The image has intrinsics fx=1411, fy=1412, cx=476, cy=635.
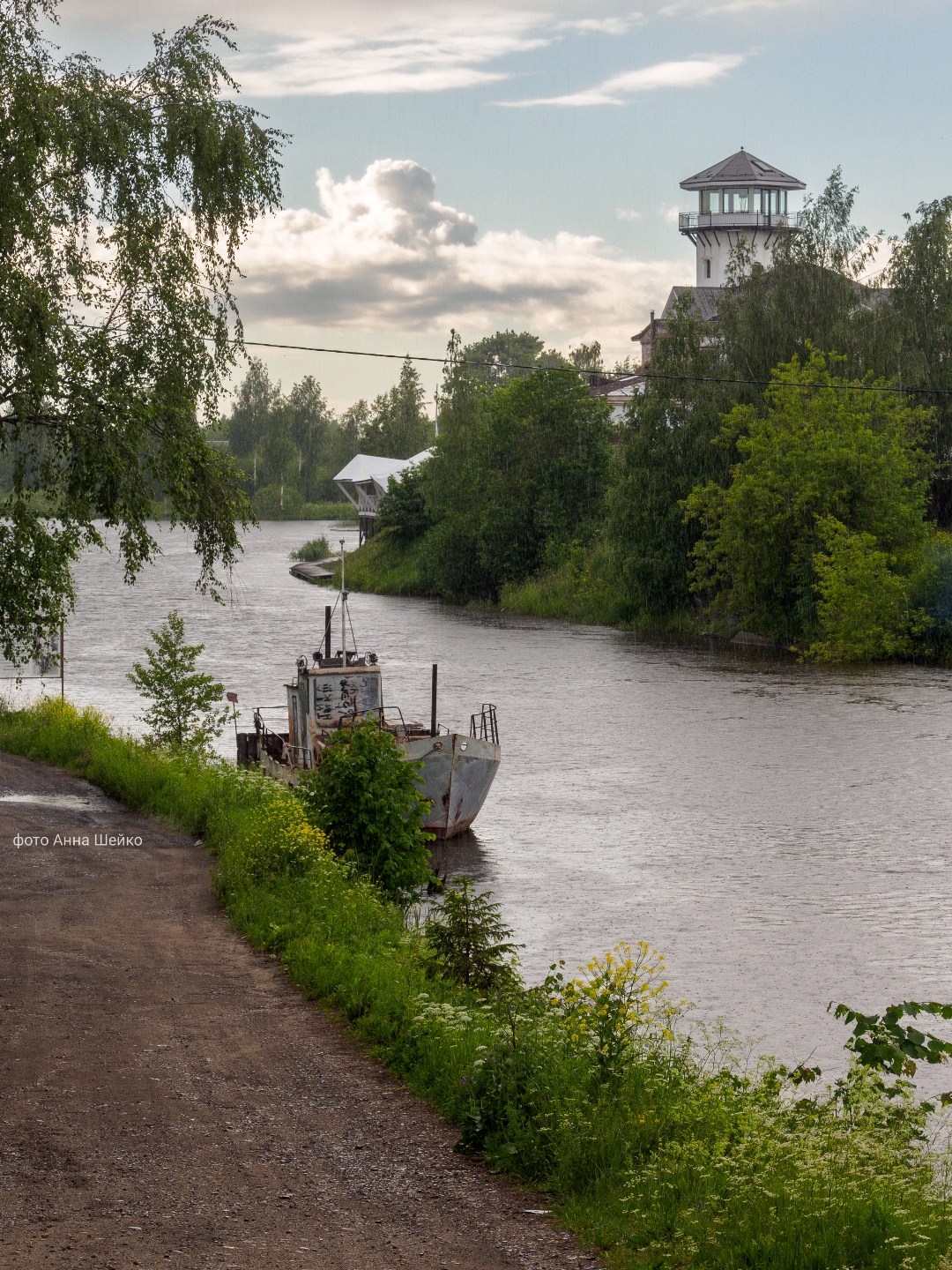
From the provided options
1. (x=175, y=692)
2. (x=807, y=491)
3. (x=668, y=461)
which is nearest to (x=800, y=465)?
(x=807, y=491)

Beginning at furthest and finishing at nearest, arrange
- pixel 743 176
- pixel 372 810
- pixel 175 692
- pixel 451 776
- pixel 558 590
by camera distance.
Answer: pixel 743 176 → pixel 558 590 → pixel 175 692 → pixel 451 776 → pixel 372 810

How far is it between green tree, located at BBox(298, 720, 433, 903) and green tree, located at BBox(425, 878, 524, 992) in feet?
13.1

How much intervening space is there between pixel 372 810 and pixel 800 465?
118ft

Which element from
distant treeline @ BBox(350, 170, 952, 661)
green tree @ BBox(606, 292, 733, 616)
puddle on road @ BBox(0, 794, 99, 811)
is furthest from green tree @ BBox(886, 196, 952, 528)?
puddle on road @ BBox(0, 794, 99, 811)

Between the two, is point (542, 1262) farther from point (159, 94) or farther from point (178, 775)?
point (178, 775)

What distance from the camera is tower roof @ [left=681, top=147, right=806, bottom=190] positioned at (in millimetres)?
84312

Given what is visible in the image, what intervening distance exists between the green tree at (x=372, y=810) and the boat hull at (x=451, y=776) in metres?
7.26

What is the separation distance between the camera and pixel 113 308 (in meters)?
13.9

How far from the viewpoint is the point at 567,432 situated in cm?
7162

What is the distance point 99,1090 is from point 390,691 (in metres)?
30.5

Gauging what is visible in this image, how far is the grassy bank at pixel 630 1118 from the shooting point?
19.2 feet

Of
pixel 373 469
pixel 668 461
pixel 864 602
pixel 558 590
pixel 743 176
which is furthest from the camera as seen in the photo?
pixel 373 469

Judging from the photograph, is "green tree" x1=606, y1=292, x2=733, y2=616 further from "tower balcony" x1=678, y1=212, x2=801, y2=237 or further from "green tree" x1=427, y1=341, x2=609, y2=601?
"tower balcony" x1=678, y1=212, x2=801, y2=237

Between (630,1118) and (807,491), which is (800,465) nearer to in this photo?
(807,491)
